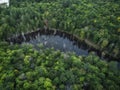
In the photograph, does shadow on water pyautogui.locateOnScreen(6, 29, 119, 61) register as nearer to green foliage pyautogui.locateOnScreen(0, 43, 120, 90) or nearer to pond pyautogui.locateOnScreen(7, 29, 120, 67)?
pond pyautogui.locateOnScreen(7, 29, 120, 67)

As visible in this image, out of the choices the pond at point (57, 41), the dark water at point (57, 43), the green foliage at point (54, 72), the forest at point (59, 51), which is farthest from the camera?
the pond at point (57, 41)

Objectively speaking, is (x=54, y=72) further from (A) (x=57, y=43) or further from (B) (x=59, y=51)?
(A) (x=57, y=43)

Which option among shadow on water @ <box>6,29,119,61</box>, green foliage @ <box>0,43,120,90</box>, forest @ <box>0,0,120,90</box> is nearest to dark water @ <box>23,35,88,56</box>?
shadow on water @ <box>6,29,119,61</box>

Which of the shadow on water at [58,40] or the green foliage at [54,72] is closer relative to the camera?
the green foliage at [54,72]

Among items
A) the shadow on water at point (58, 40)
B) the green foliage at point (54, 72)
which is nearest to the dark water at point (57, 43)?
the shadow on water at point (58, 40)

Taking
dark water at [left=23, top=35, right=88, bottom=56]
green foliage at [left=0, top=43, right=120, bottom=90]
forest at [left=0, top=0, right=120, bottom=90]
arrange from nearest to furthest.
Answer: green foliage at [left=0, top=43, right=120, bottom=90]
forest at [left=0, top=0, right=120, bottom=90]
dark water at [left=23, top=35, right=88, bottom=56]

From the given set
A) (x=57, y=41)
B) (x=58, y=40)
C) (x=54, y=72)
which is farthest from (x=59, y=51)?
(x=58, y=40)

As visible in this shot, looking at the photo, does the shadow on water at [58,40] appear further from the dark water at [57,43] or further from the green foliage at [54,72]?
the green foliage at [54,72]
